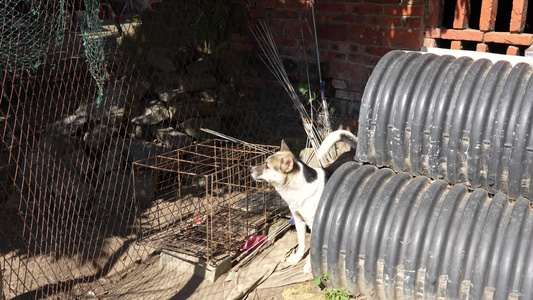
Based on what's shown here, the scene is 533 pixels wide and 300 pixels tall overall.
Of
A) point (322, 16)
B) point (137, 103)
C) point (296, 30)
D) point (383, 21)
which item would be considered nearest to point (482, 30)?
point (383, 21)

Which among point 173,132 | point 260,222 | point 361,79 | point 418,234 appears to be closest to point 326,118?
point 361,79

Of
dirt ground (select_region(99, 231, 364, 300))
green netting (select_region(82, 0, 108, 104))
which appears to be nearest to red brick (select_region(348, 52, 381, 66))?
dirt ground (select_region(99, 231, 364, 300))

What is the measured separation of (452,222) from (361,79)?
271 centimetres

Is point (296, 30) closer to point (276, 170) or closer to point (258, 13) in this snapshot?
point (258, 13)

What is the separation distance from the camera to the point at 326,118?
Answer: 5926mm

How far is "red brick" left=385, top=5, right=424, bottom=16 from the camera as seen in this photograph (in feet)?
17.2

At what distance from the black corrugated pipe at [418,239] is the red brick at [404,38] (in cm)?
189

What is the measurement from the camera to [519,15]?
4.66 m

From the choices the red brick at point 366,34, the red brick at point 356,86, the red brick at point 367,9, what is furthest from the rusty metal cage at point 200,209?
the red brick at point 367,9

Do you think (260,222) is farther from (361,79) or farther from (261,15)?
(261,15)

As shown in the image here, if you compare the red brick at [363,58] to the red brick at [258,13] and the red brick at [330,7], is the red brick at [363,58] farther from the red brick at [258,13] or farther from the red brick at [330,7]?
the red brick at [258,13]

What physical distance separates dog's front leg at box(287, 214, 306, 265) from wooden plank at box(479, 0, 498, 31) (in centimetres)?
246

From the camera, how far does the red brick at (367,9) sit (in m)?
5.49

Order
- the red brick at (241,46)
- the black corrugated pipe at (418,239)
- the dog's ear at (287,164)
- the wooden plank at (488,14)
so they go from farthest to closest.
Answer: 1. the red brick at (241,46)
2. the wooden plank at (488,14)
3. the dog's ear at (287,164)
4. the black corrugated pipe at (418,239)
